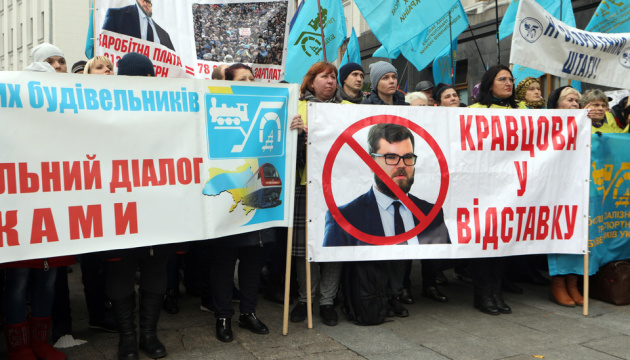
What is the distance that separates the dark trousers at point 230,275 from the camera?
424 cm

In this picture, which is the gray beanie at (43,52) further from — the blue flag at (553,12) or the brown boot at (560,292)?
the blue flag at (553,12)

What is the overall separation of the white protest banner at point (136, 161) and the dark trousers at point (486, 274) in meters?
1.72

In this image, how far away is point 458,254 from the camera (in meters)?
4.75

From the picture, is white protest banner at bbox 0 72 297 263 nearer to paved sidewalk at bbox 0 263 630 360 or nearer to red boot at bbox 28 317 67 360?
red boot at bbox 28 317 67 360

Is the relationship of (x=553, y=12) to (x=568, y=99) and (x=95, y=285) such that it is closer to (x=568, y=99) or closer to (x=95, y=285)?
(x=568, y=99)

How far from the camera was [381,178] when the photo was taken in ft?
15.1

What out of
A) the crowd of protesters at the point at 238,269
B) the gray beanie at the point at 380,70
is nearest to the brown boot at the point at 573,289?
the crowd of protesters at the point at 238,269

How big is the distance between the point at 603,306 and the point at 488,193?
59.6 inches

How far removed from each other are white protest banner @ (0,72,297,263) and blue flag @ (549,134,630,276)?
2606 mm

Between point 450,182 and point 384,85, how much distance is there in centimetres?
97

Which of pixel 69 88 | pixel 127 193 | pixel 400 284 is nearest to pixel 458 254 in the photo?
pixel 400 284

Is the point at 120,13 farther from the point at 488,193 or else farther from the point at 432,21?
the point at 488,193

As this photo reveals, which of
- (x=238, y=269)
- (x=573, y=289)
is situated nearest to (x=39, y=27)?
(x=238, y=269)

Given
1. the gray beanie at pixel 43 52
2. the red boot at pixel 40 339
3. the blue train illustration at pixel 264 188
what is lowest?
the red boot at pixel 40 339
